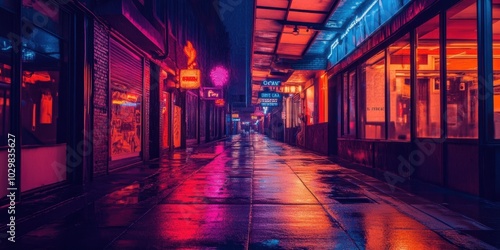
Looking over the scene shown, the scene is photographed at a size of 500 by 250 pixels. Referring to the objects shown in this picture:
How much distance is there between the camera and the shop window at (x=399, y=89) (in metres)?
12.1

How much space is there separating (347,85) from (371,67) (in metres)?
3.05

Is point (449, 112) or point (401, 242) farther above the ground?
point (449, 112)

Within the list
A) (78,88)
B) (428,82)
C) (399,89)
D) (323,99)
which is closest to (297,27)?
(399,89)

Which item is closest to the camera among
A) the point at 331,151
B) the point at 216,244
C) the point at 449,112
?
the point at 216,244

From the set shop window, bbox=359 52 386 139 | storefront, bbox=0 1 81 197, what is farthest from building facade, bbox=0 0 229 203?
shop window, bbox=359 52 386 139

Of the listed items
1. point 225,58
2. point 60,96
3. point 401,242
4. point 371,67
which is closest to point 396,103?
point 371,67

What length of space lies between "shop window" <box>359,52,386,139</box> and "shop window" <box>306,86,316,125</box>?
997cm

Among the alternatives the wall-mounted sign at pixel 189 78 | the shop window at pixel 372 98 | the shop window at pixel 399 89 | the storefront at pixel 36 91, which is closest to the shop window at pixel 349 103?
the shop window at pixel 372 98

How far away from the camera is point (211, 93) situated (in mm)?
33062

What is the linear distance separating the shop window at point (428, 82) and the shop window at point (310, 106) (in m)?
14.5

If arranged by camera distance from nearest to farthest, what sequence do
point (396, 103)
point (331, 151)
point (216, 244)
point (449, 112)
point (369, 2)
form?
point (216, 244) < point (449, 112) < point (396, 103) < point (369, 2) < point (331, 151)

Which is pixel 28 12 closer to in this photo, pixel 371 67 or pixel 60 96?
pixel 60 96

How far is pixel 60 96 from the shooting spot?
10062mm

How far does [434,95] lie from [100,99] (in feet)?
28.1
